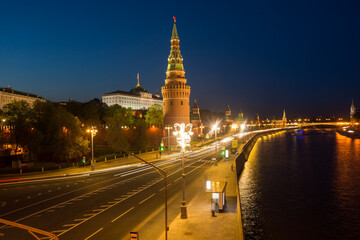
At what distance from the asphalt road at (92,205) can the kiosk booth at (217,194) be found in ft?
10.3

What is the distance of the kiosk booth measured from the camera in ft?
79.3

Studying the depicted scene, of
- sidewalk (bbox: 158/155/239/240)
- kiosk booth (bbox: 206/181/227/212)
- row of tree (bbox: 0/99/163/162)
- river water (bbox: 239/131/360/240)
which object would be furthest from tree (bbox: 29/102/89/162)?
kiosk booth (bbox: 206/181/227/212)

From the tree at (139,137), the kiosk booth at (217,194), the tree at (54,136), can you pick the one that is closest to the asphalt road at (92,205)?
the kiosk booth at (217,194)

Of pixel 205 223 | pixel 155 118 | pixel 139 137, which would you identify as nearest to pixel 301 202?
pixel 205 223

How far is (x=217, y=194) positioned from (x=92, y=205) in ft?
35.6

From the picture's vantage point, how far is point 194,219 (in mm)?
22328

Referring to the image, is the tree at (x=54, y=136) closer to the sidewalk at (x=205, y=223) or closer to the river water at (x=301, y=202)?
the river water at (x=301, y=202)

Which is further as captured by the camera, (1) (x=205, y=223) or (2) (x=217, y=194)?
(2) (x=217, y=194)

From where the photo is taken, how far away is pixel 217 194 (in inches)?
982

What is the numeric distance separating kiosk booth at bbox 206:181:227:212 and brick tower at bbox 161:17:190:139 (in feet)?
205

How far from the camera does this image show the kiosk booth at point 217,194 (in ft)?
79.3

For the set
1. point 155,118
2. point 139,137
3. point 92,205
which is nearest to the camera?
point 92,205

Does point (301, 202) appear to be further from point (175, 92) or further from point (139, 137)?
point (175, 92)

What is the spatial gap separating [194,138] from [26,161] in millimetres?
63089
